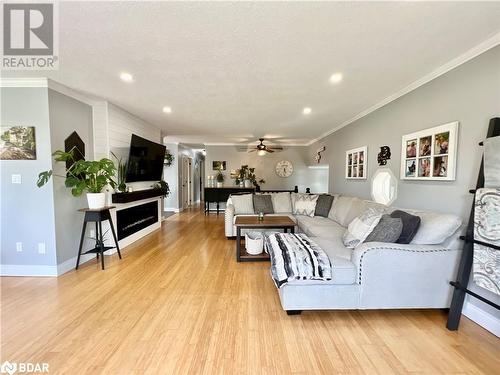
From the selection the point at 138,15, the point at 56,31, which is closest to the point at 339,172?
the point at 138,15

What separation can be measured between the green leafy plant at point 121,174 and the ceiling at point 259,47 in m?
1.11

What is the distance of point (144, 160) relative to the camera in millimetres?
4402

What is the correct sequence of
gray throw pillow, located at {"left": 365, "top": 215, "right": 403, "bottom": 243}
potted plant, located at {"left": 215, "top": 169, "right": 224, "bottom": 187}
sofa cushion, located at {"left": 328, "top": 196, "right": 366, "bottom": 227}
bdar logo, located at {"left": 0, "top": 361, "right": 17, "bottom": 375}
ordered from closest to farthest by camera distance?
1. bdar logo, located at {"left": 0, "top": 361, "right": 17, "bottom": 375}
2. gray throw pillow, located at {"left": 365, "top": 215, "right": 403, "bottom": 243}
3. sofa cushion, located at {"left": 328, "top": 196, "right": 366, "bottom": 227}
4. potted plant, located at {"left": 215, "top": 169, "right": 224, "bottom": 187}

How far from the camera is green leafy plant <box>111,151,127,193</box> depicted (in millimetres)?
3724

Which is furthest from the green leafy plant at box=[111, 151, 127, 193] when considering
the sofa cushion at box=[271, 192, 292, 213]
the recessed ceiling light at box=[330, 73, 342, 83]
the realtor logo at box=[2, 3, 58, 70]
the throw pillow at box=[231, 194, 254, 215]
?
the recessed ceiling light at box=[330, 73, 342, 83]

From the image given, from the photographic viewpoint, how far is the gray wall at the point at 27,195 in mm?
2676

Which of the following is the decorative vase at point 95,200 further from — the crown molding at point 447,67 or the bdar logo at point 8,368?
the crown molding at point 447,67

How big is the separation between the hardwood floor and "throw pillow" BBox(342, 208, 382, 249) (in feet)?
2.24

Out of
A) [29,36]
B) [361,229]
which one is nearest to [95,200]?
[29,36]

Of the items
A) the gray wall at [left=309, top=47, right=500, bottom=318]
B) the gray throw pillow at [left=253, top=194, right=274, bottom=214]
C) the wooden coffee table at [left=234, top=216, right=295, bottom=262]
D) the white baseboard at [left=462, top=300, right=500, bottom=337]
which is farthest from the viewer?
the gray throw pillow at [left=253, top=194, right=274, bottom=214]

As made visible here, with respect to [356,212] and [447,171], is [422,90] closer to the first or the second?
[447,171]

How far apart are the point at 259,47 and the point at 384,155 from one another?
2499 mm

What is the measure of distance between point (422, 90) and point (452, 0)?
4.56ft

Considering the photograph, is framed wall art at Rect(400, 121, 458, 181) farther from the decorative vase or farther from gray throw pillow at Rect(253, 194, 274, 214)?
the decorative vase
